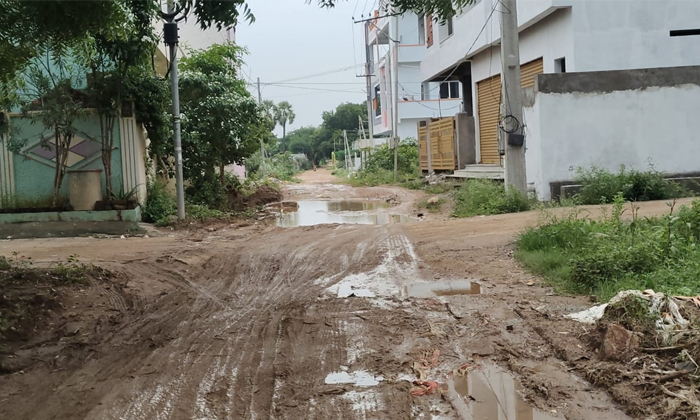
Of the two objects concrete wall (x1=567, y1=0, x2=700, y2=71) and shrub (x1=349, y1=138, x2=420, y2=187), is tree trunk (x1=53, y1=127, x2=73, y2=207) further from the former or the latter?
shrub (x1=349, y1=138, x2=420, y2=187)

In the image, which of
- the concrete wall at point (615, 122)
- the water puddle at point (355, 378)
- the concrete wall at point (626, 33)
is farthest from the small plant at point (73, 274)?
the concrete wall at point (626, 33)

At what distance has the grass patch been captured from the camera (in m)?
6.40

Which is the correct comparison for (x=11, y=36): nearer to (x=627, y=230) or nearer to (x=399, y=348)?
(x=399, y=348)

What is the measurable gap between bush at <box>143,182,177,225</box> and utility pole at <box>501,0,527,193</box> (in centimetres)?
733

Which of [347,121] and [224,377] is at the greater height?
[347,121]

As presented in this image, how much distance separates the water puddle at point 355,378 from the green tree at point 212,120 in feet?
41.0

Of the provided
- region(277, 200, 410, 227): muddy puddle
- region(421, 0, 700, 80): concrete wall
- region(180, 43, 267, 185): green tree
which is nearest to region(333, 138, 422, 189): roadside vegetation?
region(277, 200, 410, 227): muddy puddle

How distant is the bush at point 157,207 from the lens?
543 inches

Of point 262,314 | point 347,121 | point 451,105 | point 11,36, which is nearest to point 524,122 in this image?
point 262,314

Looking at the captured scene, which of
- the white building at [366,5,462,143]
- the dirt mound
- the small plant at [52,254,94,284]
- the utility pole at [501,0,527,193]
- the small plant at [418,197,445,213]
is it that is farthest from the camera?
the white building at [366,5,462,143]

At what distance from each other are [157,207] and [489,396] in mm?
11048

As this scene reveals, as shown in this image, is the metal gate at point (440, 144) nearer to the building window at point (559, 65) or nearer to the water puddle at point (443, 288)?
the building window at point (559, 65)

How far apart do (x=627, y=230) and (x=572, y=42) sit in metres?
8.15

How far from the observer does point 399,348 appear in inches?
207
